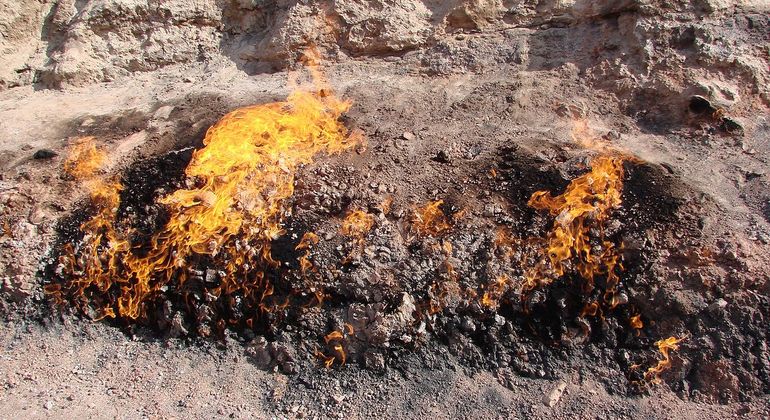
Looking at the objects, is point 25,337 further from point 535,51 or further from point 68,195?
point 535,51

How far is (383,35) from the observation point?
7656 millimetres

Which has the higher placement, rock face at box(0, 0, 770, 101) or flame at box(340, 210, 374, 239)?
rock face at box(0, 0, 770, 101)

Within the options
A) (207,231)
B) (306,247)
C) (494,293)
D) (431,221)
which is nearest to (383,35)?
(431,221)

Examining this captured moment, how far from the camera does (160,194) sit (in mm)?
6043

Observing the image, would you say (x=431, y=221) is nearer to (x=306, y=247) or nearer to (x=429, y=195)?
(x=429, y=195)

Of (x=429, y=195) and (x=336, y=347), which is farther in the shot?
(x=429, y=195)

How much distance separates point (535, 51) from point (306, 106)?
2978 millimetres

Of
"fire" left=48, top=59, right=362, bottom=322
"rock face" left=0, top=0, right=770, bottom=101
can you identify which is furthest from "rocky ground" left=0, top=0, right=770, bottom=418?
"fire" left=48, top=59, right=362, bottom=322

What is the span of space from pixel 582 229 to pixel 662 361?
131cm

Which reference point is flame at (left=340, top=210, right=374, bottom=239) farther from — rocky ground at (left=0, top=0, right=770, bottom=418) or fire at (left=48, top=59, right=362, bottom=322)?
fire at (left=48, top=59, right=362, bottom=322)

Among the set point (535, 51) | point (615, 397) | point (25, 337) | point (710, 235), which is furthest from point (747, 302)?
point (25, 337)

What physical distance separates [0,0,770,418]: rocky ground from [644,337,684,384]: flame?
6 centimetres

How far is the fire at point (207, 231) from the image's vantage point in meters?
5.56

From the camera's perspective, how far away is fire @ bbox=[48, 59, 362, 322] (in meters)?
5.56
